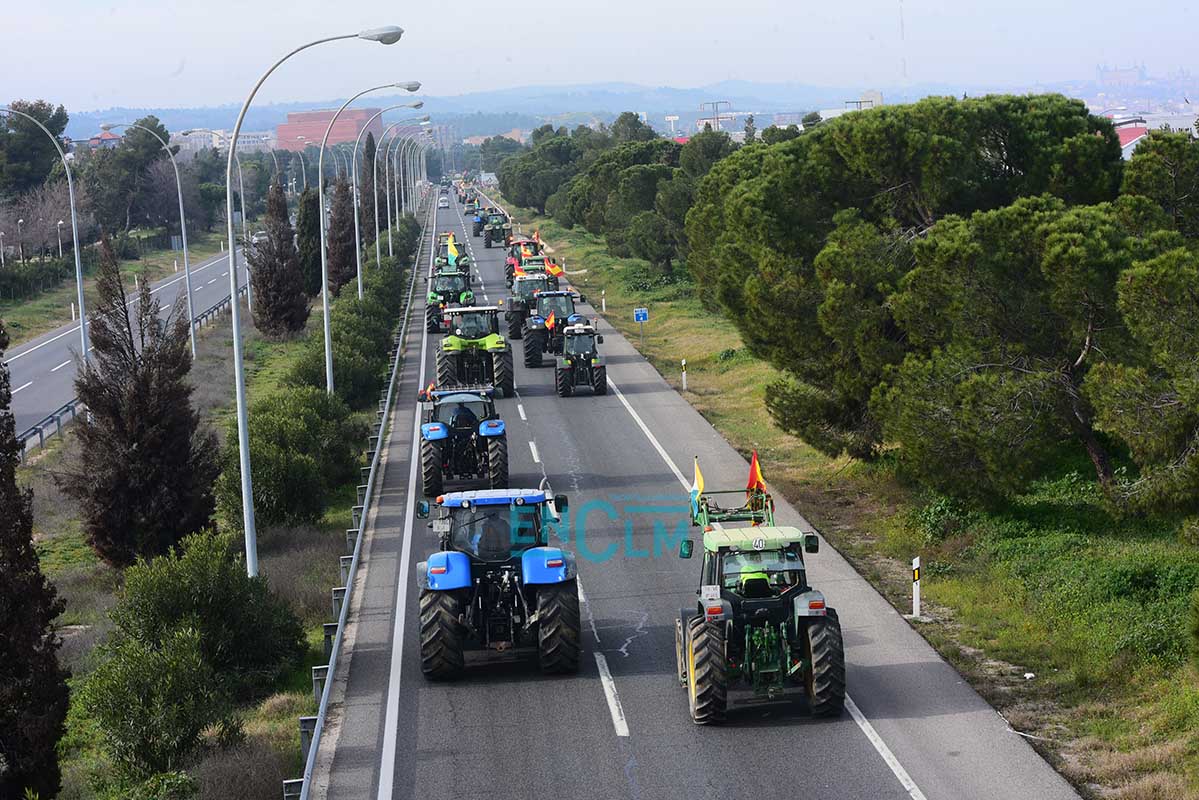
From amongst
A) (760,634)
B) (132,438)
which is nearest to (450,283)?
(132,438)

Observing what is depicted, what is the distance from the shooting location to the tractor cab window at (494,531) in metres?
18.0

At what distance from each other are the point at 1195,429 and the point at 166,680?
1286cm

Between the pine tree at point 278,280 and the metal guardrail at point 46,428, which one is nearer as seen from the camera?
the metal guardrail at point 46,428

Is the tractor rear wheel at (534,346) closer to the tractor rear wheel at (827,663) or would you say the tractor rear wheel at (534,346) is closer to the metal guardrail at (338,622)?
the metal guardrail at (338,622)

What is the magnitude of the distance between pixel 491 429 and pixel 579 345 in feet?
46.1

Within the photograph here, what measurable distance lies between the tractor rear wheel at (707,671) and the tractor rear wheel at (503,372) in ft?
83.4

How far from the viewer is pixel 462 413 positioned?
28594 millimetres

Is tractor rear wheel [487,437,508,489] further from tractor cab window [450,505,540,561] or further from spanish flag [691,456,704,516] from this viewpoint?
tractor cab window [450,505,540,561]

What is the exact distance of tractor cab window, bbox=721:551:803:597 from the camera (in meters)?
15.7

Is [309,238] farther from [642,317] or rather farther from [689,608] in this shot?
[689,608]

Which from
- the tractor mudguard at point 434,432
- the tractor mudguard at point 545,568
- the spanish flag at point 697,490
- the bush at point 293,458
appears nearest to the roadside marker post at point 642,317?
the bush at point 293,458

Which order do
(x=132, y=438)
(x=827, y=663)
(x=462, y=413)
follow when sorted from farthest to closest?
(x=462, y=413) → (x=132, y=438) → (x=827, y=663)

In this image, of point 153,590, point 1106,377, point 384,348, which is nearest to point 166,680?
point 153,590

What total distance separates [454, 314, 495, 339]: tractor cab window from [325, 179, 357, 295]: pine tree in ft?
110
